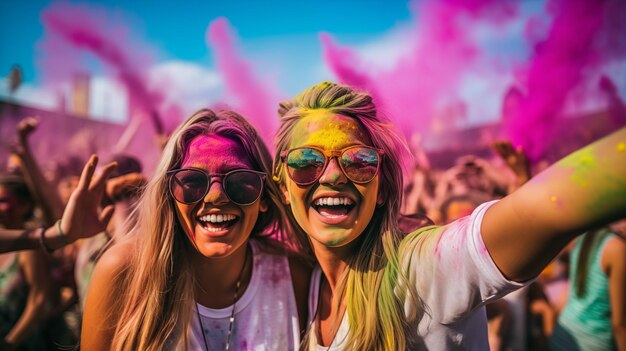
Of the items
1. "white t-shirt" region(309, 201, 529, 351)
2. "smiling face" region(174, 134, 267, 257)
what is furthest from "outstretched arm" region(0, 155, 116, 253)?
"white t-shirt" region(309, 201, 529, 351)

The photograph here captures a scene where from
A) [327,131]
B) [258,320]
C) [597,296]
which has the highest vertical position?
[327,131]

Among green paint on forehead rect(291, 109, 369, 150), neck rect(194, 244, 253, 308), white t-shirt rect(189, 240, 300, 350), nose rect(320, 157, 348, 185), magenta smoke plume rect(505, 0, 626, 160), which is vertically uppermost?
magenta smoke plume rect(505, 0, 626, 160)

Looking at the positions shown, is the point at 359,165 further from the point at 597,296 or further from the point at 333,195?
the point at 597,296

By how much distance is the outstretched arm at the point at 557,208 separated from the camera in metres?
0.91

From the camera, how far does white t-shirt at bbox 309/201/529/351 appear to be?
3.98ft

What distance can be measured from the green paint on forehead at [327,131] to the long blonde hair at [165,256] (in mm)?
313

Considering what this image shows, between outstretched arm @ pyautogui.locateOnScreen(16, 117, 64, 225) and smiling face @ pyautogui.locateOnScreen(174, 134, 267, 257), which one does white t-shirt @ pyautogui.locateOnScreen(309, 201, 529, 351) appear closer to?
smiling face @ pyautogui.locateOnScreen(174, 134, 267, 257)

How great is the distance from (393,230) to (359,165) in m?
0.31

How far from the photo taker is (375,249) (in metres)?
1.70

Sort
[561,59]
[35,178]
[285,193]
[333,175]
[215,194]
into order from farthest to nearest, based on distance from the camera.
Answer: [561,59], [35,178], [285,193], [215,194], [333,175]

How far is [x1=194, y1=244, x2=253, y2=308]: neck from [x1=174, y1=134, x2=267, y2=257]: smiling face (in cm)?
17

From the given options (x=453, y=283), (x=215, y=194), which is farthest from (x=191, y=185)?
A: (x=453, y=283)

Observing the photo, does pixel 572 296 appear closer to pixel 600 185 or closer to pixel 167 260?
pixel 600 185

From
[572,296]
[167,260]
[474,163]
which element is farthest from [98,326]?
[474,163]
